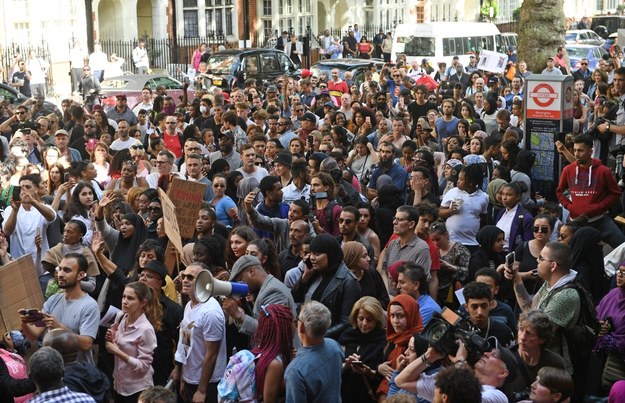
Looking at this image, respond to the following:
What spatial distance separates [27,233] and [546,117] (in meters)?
7.05

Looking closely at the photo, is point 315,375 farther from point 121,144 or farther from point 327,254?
point 121,144

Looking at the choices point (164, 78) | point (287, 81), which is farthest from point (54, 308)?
point (164, 78)

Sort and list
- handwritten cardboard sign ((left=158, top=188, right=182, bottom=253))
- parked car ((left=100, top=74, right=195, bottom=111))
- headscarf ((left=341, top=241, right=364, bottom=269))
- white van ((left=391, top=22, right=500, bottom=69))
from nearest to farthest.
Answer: headscarf ((left=341, top=241, right=364, bottom=269)), handwritten cardboard sign ((left=158, top=188, right=182, bottom=253)), parked car ((left=100, top=74, right=195, bottom=111)), white van ((left=391, top=22, right=500, bottom=69))

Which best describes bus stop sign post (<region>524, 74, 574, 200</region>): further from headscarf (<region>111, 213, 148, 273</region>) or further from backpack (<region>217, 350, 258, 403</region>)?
backpack (<region>217, 350, 258, 403</region>)

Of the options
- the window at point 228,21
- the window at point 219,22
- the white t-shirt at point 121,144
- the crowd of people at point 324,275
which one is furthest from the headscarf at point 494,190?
the window at point 228,21

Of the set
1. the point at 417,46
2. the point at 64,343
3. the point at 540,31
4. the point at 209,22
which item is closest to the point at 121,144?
the point at 64,343

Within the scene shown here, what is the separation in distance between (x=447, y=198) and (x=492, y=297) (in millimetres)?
3358

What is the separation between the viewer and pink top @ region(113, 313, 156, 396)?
7.97 metres

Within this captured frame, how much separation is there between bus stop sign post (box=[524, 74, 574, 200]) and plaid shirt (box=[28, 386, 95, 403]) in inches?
343

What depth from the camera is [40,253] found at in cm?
1072

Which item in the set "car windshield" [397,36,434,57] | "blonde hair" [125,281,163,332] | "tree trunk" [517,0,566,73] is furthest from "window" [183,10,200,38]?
"blonde hair" [125,281,163,332]

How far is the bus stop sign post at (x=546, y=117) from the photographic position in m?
14.5

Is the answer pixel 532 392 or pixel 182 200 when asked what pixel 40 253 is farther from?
pixel 532 392

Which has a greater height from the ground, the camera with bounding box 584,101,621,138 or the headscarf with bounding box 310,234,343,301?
the camera with bounding box 584,101,621,138
